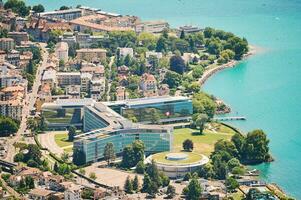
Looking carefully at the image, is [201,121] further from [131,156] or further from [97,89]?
[97,89]

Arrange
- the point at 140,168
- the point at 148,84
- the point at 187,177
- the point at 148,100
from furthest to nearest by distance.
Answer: the point at 148,84 → the point at 148,100 → the point at 140,168 → the point at 187,177

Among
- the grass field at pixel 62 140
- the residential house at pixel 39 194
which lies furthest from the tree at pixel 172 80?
the residential house at pixel 39 194

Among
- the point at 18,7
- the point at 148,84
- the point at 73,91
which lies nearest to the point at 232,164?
the point at 73,91

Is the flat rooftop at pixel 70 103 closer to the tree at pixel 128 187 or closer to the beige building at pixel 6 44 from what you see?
the tree at pixel 128 187

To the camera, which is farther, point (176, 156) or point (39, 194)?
point (176, 156)

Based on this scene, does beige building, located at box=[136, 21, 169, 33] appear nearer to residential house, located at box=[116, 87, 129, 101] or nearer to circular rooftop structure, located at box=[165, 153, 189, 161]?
residential house, located at box=[116, 87, 129, 101]

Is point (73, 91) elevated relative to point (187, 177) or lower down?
elevated
